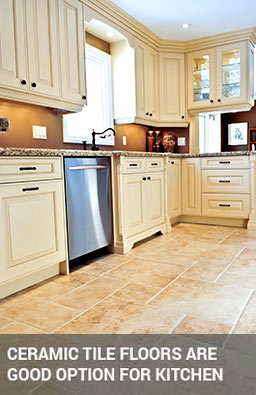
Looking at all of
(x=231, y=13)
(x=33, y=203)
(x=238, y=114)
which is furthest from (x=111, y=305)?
(x=238, y=114)

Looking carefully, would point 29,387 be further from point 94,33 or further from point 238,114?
point 238,114

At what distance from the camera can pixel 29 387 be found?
1.12 metres

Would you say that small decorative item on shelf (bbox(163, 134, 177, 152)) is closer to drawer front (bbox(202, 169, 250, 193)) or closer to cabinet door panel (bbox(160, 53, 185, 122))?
cabinet door panel (bbox(160, 53, 185, 122))

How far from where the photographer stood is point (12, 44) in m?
2.17

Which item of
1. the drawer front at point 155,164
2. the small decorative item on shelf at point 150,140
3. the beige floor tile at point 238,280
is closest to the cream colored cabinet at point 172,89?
the small decorative item on shelf at point 150,140

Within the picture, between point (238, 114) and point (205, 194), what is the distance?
15.3ft

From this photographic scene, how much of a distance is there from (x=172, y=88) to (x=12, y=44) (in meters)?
2.58

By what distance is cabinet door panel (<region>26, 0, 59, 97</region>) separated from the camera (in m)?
2.32

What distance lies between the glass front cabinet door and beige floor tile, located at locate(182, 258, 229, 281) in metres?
2.51

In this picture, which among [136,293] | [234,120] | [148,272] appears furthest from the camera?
[234,120]

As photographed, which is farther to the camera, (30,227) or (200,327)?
(30,227)

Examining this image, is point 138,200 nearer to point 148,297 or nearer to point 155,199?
point 155,199

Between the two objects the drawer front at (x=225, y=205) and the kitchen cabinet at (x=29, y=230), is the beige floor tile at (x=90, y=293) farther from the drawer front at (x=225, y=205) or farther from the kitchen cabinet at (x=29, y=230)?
the drawer front at (x=225, y=205)

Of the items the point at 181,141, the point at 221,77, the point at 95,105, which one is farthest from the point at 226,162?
the point at 95,105
